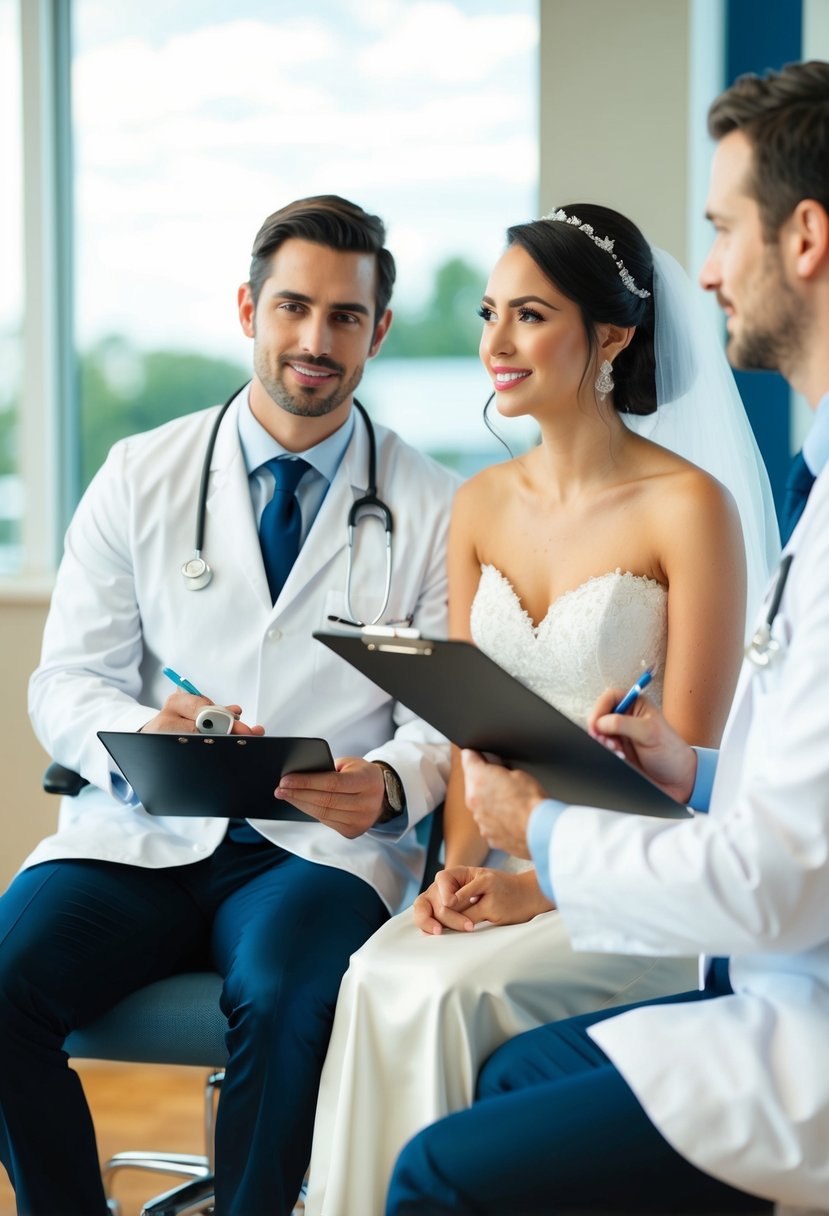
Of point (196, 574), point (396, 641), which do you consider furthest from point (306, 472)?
point (396, 641)

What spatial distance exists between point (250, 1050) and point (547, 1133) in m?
0.60

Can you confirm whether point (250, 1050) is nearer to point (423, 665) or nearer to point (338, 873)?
point (338, 873)

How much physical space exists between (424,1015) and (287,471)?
106 cm

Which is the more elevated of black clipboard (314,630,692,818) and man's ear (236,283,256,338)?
man's ear (236,283,256,338)

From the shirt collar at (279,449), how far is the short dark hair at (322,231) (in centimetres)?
25

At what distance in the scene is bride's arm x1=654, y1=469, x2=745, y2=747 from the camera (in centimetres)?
181

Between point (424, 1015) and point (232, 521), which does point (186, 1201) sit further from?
point (232, 521)

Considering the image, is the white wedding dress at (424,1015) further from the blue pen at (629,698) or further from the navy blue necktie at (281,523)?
the navy blue necktie at (281,523)

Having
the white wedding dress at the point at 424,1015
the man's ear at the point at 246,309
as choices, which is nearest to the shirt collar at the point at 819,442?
the white wedding dress at the point at 424,1015

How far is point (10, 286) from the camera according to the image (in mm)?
3496

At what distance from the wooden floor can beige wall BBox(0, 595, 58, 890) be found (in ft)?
1.86

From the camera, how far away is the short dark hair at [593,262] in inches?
76.8

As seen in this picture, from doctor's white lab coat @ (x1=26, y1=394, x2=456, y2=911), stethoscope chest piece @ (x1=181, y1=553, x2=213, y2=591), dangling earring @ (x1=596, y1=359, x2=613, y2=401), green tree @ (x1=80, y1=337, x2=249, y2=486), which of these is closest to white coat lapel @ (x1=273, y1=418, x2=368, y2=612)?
doctor's white lab coat @ (x1=26, y1=394, x2=456, y2=911)

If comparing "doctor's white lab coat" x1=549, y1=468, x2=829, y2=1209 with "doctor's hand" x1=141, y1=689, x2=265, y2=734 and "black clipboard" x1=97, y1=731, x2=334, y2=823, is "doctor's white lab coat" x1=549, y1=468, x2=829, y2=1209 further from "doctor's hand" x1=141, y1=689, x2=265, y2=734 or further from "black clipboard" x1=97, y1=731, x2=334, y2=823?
"doctor's hand" x1=141, y1=689, x2=265, y2=734
